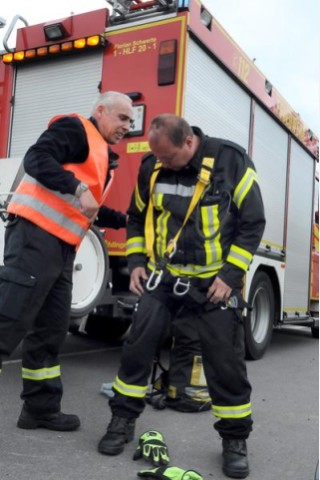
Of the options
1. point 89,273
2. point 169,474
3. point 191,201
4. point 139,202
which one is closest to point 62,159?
point 139,202

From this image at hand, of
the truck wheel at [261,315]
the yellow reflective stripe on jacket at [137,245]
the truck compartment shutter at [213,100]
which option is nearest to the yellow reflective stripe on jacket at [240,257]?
the yellow reflective stripe on jacket at [137,245]

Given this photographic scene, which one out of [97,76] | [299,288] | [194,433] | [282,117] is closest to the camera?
[194,433]

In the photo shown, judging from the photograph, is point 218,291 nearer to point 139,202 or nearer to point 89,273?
point 139,202

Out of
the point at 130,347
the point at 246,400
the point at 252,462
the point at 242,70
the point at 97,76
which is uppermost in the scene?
the point at 242,70

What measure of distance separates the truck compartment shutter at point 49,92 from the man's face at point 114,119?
5.78 feet

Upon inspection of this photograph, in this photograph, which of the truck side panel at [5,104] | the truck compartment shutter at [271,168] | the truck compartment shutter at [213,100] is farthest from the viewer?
the truck compartment shutter at [271,168]

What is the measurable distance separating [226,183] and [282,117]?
156 inches

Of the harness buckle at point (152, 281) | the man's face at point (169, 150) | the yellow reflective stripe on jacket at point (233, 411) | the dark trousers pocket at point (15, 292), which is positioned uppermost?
the man's face at point (169, 150)

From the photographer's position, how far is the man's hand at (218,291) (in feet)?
9.00

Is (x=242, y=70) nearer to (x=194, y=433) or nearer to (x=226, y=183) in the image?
(x=226, y=183)

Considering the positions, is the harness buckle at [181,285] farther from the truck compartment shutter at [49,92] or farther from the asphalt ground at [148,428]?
the truck compartment shutter at [49,92]

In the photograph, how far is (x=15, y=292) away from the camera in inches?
108

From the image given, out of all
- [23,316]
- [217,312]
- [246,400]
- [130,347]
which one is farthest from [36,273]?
[246,400]

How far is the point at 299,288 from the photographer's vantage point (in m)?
7.07
